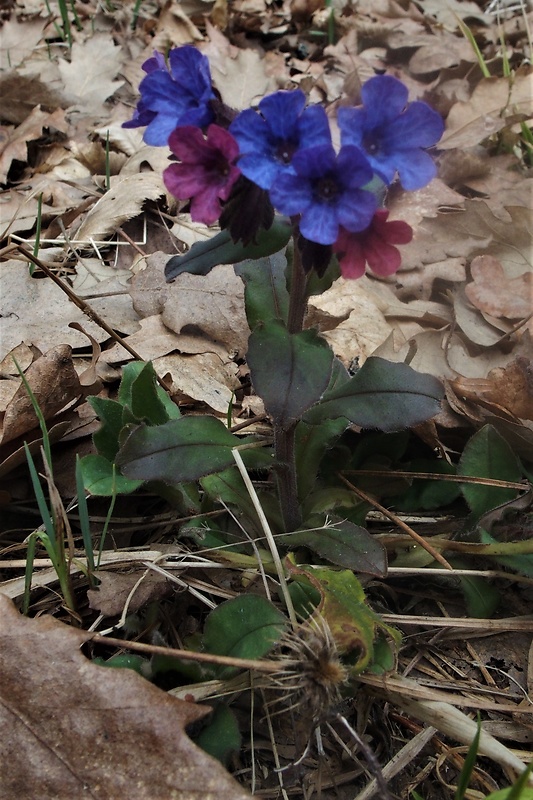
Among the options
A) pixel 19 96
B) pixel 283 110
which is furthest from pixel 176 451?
pixel 19 96

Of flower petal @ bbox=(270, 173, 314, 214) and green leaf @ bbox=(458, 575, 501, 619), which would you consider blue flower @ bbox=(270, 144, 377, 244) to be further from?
green leaf @ bbox=(458, 575, 501, 619)

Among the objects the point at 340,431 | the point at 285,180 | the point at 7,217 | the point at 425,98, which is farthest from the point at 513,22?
the point at 285,180

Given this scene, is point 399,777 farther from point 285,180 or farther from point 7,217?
point 7,217

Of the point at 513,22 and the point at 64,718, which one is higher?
the point at 513,22

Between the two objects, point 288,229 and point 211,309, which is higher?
point 288,229

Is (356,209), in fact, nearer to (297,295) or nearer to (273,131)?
(273,131)

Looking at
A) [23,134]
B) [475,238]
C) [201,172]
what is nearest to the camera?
[201,172]
